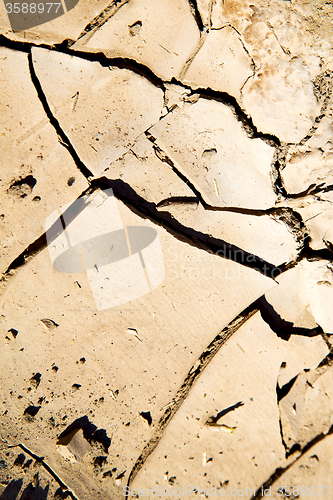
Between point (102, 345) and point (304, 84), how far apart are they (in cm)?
226

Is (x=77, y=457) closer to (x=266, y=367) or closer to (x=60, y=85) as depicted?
(x=266, y=367)

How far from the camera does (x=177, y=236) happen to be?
5.69ft

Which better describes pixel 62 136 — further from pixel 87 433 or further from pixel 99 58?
pixel 87 433

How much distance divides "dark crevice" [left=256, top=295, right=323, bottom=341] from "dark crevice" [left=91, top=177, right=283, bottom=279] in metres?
0.21

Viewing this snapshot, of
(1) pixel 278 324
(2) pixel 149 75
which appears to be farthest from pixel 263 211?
(2) pixel 149 75

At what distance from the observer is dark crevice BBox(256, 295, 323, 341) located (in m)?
1.78

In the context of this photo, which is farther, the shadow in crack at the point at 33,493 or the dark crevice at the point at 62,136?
the shadow in crack at the point at 33,493

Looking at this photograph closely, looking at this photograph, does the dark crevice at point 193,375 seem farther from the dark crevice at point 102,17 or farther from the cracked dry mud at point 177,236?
the dark crevice at point 102,17

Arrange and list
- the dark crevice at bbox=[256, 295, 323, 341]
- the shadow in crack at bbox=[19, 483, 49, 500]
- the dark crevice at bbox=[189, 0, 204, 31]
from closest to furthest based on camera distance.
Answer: the dark crevice at bbox=[189, 0, 204, 31] → the dark crevice at bbox=[256, 295, 323, 341] → the shadow in crack at bbox=[19, 483, 49, 500]

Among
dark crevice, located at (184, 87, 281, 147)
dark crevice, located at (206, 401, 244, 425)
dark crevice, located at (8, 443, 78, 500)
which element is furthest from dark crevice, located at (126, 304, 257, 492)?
dark crevice, located at (184, 87, 281, 147)

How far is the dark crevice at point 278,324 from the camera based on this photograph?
1782 mm

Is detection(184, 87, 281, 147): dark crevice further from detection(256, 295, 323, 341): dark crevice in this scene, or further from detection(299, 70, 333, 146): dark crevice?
detection(256, 295, 323, 341): dark crevice

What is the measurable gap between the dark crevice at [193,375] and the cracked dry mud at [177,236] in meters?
0.01

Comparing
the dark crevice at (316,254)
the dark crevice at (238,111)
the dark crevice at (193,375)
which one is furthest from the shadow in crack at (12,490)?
the dark crevice at (238,111)
